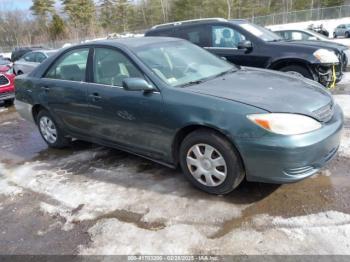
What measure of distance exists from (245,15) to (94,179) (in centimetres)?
5956

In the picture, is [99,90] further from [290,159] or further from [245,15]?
[245,15]

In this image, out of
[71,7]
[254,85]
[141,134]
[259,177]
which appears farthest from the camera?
[71,7]

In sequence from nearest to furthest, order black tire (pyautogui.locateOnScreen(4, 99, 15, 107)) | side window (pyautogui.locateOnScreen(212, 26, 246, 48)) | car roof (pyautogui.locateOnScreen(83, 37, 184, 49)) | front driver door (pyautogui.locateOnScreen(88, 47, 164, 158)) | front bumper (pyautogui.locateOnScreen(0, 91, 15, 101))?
front driver door (pyautogui.locateOnScreen(88, 47, 164, 158)), car roof (pyautogui.locateOnScreen(83, 37, 184, 49)), side window (pyautogui.locateOnScreen(212, 26, 246, 48)), front bumper (pyautogui.locateOnScreen(0, 91, 15, 101)), black tire (pyautogui.locateOnScreen(4, 99, 15, 107))

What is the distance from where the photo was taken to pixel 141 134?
3840 millimetres

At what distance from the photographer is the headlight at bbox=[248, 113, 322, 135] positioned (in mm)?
2941

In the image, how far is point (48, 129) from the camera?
5375 millimetres

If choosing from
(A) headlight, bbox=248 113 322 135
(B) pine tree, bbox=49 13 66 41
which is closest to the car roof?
(A) headlight, bbox=248 113 322 135

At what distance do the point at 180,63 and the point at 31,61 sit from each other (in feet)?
34.8

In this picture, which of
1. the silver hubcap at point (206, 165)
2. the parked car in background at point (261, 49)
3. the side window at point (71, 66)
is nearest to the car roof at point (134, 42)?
the side window at point (71, 66)

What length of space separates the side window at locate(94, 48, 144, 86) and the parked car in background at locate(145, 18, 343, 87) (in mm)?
3522

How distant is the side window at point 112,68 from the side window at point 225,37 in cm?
378

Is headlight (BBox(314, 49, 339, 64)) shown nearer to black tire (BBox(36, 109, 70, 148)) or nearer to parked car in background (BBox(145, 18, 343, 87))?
parked car in background (BBox(145, 18, 343, 87))

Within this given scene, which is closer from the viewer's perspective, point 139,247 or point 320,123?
point 139,247

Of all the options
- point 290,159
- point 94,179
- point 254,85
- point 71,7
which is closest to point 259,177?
point 290,159
